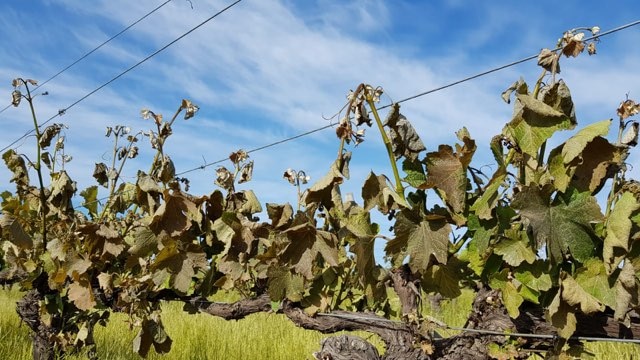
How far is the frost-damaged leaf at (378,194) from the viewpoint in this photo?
181 cm

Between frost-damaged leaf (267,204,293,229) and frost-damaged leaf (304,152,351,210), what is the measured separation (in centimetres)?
27

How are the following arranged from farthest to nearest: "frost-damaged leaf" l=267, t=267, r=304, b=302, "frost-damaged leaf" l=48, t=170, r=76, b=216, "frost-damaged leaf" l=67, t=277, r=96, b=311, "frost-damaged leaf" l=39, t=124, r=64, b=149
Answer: "frost-damaged leaf" l=48, t=170, r=76, b=216, "frost-damaged leaf" l=39, t=124, r=64, b=149, "frost-damaged leaf" l=67, t=277, r=96, b=311, "frost-damaged leaf" l=267, t=267, r=304, b=302

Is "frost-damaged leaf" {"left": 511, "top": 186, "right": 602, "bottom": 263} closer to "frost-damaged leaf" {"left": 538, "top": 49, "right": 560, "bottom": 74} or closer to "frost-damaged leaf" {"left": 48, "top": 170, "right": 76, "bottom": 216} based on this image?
"frost-damaged leaf" {"left": 538, "top": 49, "right": 560, "bottom": 74}

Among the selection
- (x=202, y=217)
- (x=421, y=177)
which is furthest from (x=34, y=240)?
(x=421, y=177)

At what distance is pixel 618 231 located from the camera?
1509 millimetres

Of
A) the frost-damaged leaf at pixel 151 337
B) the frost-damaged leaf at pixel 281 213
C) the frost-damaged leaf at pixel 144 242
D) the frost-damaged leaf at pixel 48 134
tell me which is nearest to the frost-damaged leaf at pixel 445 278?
the frost-damaged leaf at pixel 281 213

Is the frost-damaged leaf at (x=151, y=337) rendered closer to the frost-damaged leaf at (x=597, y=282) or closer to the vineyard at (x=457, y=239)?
the vineyard at (x=457, y=239)

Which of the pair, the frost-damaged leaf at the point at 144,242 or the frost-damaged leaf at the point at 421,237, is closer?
the frost-damaged leaf at the point at 421,237

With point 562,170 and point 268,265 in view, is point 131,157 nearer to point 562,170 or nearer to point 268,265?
point 268,265

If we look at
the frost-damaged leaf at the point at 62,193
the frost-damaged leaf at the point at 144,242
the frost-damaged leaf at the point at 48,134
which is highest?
the frost-damaged leaf at the point at 48,134

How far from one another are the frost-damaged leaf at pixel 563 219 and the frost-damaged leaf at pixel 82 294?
238cm

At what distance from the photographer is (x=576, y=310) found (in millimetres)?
1686

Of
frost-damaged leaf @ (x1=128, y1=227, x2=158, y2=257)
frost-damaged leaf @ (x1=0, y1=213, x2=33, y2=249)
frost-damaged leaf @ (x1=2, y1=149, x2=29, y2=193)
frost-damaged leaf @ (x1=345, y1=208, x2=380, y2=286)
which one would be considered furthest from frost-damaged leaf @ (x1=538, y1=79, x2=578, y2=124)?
frost-damaged leaf @ (x1=2, y1=149, x2=29, y2=193)

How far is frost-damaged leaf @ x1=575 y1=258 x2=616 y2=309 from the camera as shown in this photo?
1572 millimetres
